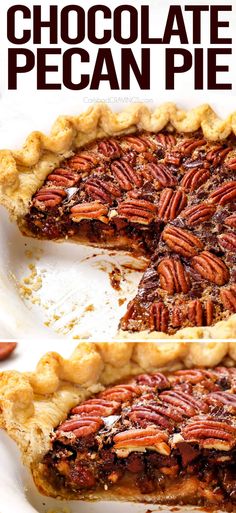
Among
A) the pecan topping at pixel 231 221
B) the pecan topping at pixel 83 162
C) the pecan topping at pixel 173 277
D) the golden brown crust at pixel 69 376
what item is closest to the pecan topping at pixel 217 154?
the pecan topping at pixel 231 221

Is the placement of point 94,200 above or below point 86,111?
below

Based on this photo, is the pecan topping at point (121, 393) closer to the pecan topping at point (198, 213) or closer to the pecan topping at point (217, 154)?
the pecan topping at point (198, 213)

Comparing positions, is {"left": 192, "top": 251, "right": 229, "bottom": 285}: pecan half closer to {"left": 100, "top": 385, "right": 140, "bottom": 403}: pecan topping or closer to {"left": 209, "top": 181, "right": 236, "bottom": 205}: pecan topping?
{"left": 209, "top": 181, "right": 236, "bottom": 205}: pecan topping

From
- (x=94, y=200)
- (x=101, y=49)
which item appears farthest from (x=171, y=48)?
(x=94, y=200)

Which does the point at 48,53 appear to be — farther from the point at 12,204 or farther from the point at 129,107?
the point at 12,204

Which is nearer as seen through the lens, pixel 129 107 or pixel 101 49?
pixel 129 107

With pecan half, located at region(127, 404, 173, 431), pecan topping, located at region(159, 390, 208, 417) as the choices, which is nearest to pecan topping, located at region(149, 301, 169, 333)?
pecan topping, located at region(159, 390, 208, 417)
